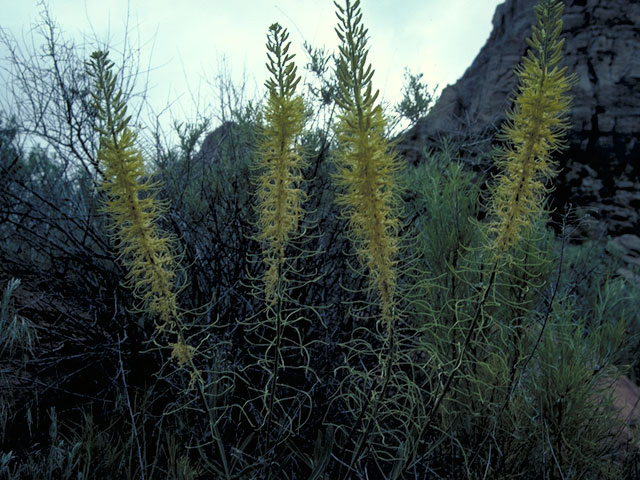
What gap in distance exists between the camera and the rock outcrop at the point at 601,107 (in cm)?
1323

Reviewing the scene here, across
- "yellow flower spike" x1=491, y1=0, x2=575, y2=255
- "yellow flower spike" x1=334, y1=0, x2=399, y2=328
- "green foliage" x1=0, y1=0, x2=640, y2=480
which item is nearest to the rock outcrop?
"green foliage" x1=0, y1=0, x2=640, y2=480

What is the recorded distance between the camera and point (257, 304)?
2.94m

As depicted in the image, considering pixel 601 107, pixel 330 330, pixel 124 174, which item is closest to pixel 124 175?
pixel 124 174

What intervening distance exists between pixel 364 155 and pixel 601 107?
16.5 m

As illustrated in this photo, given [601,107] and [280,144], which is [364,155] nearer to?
[280,144]

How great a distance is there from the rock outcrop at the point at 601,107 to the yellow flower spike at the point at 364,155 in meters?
10.6

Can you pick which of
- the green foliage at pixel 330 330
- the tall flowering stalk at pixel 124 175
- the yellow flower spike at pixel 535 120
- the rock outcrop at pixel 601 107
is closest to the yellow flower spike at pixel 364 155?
the green foliage at pixel 330 330

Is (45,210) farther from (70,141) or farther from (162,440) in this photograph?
(162,440)

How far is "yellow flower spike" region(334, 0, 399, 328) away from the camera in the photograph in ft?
3.92

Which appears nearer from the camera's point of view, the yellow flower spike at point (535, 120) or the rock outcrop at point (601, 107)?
the yellow flower spike at point (535, 120)

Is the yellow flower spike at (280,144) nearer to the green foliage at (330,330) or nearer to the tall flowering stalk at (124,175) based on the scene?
the green foliage at (330,330)

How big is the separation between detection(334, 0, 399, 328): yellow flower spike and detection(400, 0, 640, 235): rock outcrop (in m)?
10.6

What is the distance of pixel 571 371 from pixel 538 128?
4.29ft

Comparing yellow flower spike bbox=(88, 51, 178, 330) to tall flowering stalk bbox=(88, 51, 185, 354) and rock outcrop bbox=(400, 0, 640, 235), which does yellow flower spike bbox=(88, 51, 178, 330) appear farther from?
rock outcrop bbox=(400, 0, 640, 235)
